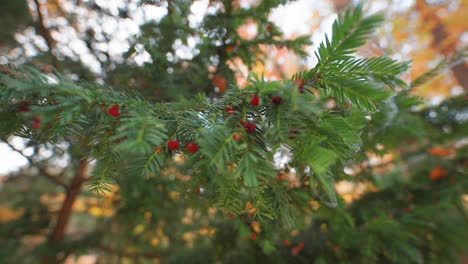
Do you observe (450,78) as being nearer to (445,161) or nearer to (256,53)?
(445,161)

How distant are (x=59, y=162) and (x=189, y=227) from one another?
132cm

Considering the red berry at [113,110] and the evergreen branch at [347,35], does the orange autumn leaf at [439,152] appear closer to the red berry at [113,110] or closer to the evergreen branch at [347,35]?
the evergreen branch at [347,35]

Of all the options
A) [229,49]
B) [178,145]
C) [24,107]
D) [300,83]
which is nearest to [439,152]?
[229,49]

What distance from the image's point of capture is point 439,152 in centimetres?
338

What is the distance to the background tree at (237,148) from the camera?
0.72 m

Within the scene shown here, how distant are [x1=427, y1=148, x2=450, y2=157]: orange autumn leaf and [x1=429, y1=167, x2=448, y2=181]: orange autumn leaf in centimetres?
17

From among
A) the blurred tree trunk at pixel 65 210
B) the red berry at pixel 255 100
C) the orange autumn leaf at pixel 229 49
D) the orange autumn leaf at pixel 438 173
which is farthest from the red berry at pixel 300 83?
the orange autumn leaf at pixel 438 173

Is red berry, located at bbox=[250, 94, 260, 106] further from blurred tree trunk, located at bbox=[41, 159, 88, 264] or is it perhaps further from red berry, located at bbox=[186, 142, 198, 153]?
blurred tree trunk, located at bbox=[41, 159, 88, 264]

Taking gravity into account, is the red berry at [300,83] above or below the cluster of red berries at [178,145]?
above

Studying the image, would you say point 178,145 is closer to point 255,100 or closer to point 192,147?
point 192,147

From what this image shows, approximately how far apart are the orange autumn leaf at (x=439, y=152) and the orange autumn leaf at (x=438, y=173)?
0.17 m

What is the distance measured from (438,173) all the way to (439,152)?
34cm

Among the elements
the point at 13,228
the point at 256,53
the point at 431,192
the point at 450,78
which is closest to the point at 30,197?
the point at 13,228

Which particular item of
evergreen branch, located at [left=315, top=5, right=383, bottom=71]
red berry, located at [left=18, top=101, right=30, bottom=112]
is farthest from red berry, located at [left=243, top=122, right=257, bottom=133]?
red berry, located at [left=18, top=101, right=30, bottom=112]
